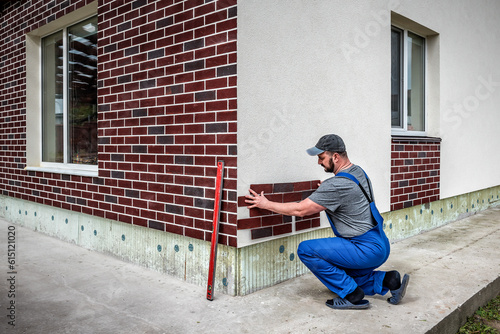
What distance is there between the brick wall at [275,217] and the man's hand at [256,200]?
0.05 metres

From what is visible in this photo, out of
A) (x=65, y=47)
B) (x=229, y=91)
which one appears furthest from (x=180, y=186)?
(x=65, y=47)

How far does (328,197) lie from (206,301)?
1.29m

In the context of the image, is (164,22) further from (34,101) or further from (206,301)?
(34,101)

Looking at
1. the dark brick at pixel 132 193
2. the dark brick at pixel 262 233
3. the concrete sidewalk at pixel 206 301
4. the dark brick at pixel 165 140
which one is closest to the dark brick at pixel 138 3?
the dark brick at pixel 165 140

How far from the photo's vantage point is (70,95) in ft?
18.5

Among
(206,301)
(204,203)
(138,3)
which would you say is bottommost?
(206,301)

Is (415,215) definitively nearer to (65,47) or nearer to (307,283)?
(307,283)

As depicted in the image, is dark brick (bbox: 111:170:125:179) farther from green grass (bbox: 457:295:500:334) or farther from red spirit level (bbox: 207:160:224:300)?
green grass (bbox: 457:295:500:334)

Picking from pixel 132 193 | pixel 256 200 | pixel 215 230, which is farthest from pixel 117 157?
pixel 256 200

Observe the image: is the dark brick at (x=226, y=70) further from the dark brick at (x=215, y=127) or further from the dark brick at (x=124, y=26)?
the dark brick at (x=124, y=26)

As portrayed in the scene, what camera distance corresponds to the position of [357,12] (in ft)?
14.7

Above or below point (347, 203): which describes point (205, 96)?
above

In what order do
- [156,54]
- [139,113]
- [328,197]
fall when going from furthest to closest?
[139,113] → [156,54] → [328,197]

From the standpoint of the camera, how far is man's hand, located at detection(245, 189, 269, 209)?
3.31m
